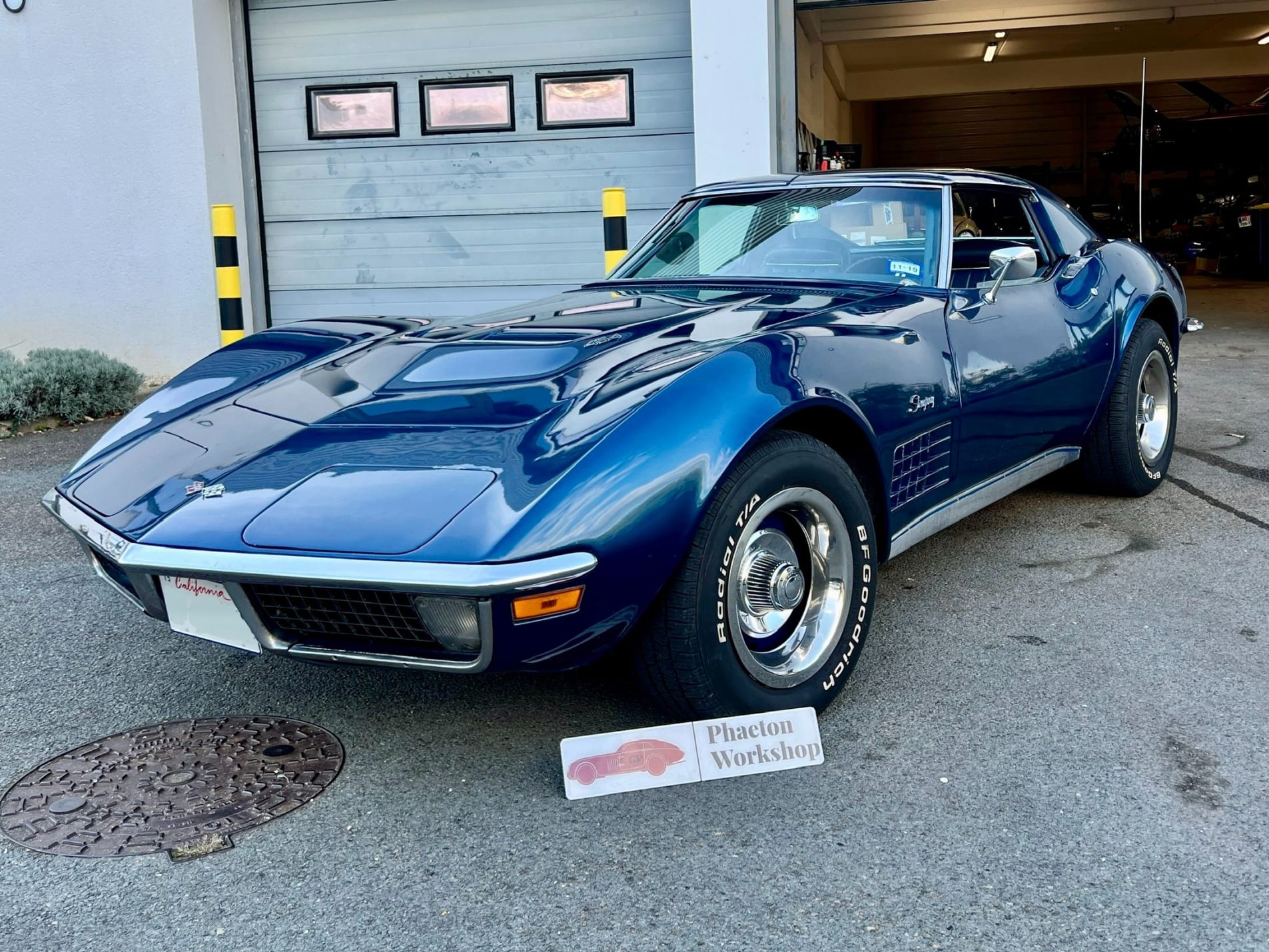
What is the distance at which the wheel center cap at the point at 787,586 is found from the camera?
265cm

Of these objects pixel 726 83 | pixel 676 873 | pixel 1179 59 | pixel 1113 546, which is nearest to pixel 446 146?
pixel 726 83

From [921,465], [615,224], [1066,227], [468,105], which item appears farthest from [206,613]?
[468,105]

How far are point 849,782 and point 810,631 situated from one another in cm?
41

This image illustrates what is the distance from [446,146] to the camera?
8438 mm

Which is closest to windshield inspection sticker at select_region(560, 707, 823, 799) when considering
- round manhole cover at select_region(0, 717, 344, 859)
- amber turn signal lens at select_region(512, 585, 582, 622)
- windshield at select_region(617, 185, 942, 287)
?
amber turn signal lens at select_region(512, 585, 582, 622)

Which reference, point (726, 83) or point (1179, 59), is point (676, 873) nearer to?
point (726, 83)

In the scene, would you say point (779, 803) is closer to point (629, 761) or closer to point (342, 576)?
point (629, 761)

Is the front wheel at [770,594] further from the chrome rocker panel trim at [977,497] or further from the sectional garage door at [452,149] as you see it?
the sectional garage door at [452,149]

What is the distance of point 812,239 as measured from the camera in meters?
3.64

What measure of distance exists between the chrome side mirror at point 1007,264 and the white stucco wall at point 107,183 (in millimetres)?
6271

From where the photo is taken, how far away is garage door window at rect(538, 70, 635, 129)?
8.16 metres

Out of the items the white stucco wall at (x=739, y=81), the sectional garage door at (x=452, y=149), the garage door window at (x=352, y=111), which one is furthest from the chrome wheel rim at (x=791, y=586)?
the garage door window at (x=352, y=111)

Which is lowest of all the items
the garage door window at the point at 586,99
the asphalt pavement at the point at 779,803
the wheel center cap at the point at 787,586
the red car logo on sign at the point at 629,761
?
the asphalt pavement at the point at 779,803

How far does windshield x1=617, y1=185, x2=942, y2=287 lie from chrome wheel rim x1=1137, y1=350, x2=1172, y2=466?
56.1 inches
